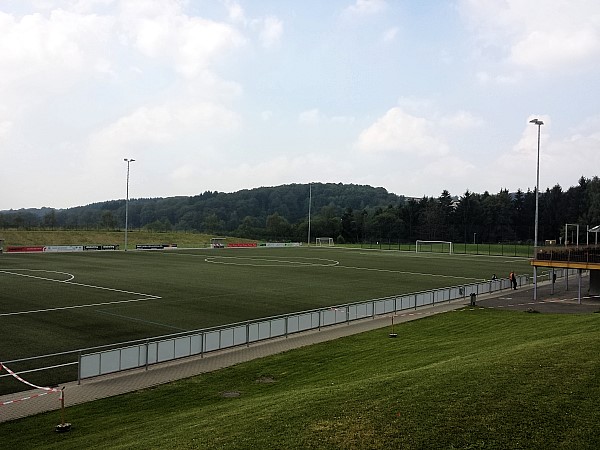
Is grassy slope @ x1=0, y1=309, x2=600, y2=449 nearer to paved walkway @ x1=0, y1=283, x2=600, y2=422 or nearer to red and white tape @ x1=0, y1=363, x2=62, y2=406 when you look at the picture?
paved walkway @ x1=0, y1=283, x2=600, y2=422

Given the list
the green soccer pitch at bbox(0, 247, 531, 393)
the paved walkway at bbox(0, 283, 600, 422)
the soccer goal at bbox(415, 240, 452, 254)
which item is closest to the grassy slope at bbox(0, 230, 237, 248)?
the green soccer pitch at bbox(0, 247, 531, 393)

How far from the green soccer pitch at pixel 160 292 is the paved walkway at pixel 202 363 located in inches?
118

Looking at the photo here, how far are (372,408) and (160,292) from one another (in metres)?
32.1

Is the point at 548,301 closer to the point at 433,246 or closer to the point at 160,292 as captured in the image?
the point at 160,292

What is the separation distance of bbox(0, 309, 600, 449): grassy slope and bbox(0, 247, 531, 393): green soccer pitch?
6.43m

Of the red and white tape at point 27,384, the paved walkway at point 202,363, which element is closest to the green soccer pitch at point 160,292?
the red and white tape at point 27,384

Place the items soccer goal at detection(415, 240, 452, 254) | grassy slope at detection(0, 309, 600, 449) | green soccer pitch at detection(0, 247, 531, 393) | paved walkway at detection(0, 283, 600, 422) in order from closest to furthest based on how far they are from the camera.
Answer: grassy slope at detection(0, 309, 600, 449)
paved walkway at detection(0, 283, 600, 422)
green soccer pitch at detection(0, 247, 531, 393)
soccer goal at detection(415, 240, 452, 254)

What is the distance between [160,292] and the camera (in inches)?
1624

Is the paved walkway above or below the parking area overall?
below

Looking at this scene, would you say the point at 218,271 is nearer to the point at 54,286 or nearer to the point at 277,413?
the point at 54,286

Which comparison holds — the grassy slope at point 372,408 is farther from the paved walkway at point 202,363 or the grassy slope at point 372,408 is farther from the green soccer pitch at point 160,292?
the green soccer pitch at point 160,292

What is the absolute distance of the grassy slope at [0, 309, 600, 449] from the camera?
9906mm

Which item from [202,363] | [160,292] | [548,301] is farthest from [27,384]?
[548,301]

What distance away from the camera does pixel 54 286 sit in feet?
144
